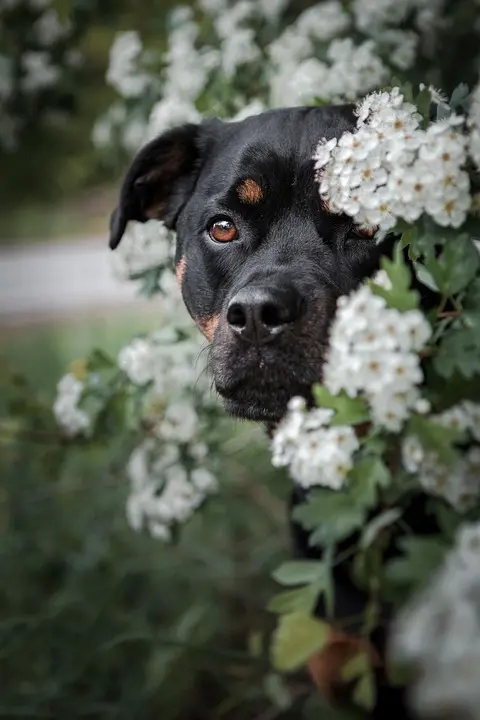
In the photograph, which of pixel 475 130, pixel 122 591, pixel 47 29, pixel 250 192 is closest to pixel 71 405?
pixel 250 192

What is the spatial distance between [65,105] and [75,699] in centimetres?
242

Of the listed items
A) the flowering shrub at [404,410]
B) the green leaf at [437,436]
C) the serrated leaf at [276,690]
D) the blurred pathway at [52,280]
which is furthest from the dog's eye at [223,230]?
the blurred pathway at [52,280]

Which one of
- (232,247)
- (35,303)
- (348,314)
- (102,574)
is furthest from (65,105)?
(35,303)

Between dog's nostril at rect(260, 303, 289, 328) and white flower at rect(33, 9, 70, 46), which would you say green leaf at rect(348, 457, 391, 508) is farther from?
white flower at rect(33, 9, 70, 46)

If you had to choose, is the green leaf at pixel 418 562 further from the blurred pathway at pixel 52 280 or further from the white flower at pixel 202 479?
the blurred pathway at pixel 52 280

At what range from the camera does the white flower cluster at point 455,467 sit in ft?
3.77

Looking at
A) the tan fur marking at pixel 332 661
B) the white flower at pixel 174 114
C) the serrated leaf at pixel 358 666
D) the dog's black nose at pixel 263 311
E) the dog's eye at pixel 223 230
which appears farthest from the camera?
the white flower at pixel 174 114

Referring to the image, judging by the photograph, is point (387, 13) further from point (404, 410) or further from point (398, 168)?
point (404, 410)

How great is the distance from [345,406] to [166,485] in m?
1.20

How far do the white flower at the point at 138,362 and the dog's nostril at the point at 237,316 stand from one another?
44 cm

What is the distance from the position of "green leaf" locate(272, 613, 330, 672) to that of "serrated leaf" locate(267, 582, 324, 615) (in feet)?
0.07

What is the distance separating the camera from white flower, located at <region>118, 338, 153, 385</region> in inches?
86.1

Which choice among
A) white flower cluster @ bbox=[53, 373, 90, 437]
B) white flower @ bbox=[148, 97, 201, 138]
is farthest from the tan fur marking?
white flower @ bbox=[148, 97, 201, 138]

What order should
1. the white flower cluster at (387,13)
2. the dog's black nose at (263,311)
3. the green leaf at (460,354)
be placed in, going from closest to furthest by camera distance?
1. the green leaf at (460,354)
2. the dog's black nose at (263,311)
3. the white flower cluster at (387,13)
